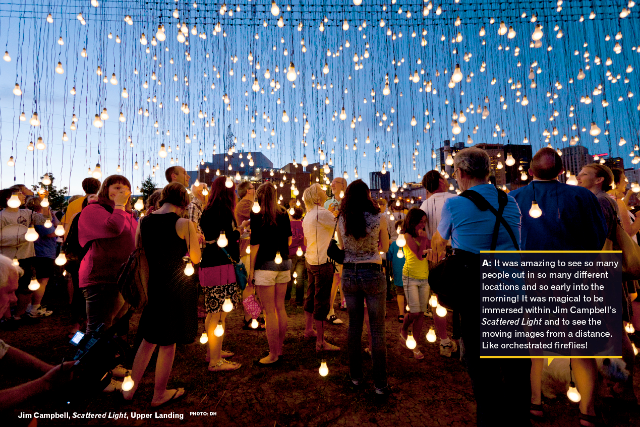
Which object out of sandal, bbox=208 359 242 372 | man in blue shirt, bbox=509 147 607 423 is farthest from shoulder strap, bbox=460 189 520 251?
sandal, bbox=208 359 242 372

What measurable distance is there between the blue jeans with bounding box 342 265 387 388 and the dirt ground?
310 millimetres

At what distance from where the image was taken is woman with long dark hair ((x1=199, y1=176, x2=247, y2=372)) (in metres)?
2.60

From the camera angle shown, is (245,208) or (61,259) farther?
(245,208)

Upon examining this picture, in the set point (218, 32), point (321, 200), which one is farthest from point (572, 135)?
point (218, 32)

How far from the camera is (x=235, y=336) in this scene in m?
3.52

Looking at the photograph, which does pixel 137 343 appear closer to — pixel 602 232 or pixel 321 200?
pixel 321 200

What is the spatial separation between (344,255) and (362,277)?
246 mm

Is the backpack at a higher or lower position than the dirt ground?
higher

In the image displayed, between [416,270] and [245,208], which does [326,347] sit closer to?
[416,270]

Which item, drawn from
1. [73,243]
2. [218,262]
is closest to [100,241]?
[73,243]

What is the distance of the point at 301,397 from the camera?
7.48 ft

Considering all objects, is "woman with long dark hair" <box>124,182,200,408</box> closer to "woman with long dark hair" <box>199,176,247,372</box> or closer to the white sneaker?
"woman with long dark hair" <box>199,176,247,372</box>

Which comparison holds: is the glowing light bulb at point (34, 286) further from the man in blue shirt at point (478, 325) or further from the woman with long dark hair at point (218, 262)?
the man in blue shirt at point (478, 325)

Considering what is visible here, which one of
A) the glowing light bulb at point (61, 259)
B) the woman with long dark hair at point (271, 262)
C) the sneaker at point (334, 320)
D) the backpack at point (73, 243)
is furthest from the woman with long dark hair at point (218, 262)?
the sneaker at point (334, 320)
